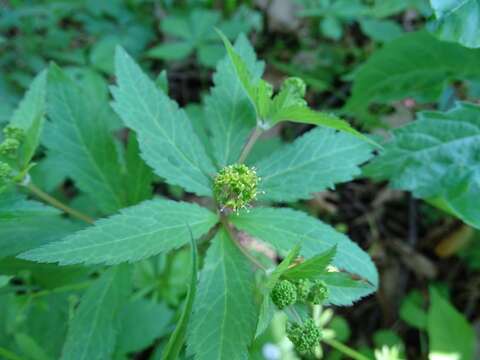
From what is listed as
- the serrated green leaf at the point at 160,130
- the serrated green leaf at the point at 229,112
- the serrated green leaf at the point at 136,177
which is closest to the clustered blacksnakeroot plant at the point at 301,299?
the serrated green leaf at the point at 160,130

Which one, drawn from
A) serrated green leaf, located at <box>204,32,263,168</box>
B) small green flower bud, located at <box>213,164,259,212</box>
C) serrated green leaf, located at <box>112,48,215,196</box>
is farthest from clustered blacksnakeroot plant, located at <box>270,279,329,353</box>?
serrated green leaf, located at <box>204,32,263,168</box>

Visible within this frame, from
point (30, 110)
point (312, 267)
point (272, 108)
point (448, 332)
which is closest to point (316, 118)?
point (272, 108)

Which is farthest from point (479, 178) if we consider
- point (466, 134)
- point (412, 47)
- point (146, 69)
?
point (146, 69)

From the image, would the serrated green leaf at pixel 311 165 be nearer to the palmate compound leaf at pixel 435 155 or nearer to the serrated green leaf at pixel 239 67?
the serrated green leaf at pixel 239 67

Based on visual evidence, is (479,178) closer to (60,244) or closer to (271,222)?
(271,222)

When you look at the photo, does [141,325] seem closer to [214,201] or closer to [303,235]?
[214,201]

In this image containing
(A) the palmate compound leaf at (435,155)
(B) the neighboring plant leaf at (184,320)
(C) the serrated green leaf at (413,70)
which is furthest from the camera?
(C) the serrated green leaf at (413,70)
